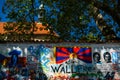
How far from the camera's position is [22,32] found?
88.4 ft

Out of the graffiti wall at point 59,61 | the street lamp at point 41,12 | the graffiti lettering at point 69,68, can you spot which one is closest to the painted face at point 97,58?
the graffiti wall at point 59,61

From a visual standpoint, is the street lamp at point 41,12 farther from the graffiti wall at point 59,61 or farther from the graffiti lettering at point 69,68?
the graffiti lettering at point 69,68

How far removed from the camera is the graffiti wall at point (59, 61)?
15.2m

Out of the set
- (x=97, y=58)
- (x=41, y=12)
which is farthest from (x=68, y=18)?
(x=97, y=58)

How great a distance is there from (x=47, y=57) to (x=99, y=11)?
911 cm

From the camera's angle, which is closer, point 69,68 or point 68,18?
point 69,68

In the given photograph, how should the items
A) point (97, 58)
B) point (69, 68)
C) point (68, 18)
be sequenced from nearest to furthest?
point (69, 68) → point (97, 58) → point (68, 18)

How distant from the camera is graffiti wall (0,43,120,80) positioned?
1519 cm

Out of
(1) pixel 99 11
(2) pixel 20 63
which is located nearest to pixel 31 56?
(2) pixel 20 63

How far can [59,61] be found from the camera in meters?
15.5

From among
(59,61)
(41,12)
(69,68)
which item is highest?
(41,12)

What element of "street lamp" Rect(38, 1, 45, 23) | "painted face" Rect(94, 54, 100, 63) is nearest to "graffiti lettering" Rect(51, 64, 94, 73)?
"painted face" Rect(94, 54, 100, 63)

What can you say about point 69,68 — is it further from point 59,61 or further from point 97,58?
point 97,58

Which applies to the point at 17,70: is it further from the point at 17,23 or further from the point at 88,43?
the point at 17,23
